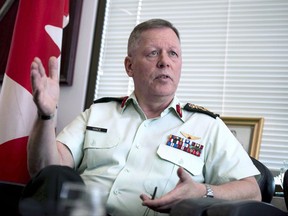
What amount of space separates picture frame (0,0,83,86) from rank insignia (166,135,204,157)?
116 cm

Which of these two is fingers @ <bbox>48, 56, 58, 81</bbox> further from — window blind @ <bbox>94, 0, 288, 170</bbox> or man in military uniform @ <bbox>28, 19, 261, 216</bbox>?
window blind @ <bbox>94, 0, 288, 170</bbox>

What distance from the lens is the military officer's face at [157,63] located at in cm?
156

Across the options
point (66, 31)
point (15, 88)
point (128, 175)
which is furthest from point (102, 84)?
point (128, 175)

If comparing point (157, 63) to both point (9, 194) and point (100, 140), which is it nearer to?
point (100, 140)

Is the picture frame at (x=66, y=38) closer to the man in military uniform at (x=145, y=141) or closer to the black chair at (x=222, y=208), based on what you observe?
the man in military uniform at (x=145, y=141)

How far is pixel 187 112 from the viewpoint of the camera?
1.62 meters

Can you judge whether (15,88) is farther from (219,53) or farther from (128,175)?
(219,53)

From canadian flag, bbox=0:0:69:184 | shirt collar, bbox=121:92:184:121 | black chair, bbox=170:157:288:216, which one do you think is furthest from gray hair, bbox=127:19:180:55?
black chair, bbox=170:157:288:216

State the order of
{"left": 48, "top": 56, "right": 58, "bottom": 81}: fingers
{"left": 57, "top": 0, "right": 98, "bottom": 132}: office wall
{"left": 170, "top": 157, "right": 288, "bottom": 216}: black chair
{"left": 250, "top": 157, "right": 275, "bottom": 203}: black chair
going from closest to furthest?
{"left": 170, "top": 157, "right": 288, "bottom": 216}: black chair < {"left": 48, "top": 56, "right": 58, "bottom": 81}: fingers < {"left": 250, "top": 157, "right": 275, "bottom": 203}: black chair < {"left": 57, "top": 0, "right": 98, "bottom": 132}: office wall

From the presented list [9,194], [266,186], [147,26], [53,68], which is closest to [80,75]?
[147,26]

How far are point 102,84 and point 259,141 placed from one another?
3.71 ft

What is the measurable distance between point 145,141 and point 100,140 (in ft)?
0.67

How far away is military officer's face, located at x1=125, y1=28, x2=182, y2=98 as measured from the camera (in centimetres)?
156

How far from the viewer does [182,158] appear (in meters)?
1.45
